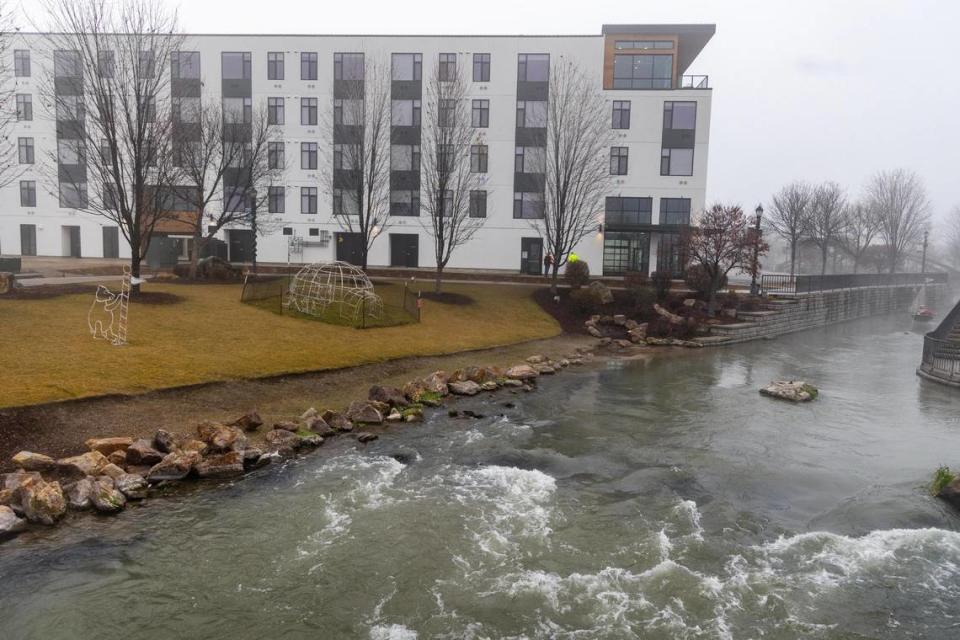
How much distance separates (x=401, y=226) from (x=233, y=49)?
1795 cm

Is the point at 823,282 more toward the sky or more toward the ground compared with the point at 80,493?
more toward the sky

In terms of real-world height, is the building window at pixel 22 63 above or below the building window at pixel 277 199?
above

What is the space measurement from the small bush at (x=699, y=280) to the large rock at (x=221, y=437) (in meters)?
29.2

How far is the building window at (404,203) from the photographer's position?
1818 inches

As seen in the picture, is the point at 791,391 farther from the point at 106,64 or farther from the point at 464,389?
the point at 106,64

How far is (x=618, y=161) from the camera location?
147 feet

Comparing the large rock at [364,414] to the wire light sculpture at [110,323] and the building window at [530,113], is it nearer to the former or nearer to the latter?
the wire light sculpture at [110,323]

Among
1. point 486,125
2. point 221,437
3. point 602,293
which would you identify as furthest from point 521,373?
point 486,125

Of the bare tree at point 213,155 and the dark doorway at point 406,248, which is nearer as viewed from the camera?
the bare tree at point 213,155

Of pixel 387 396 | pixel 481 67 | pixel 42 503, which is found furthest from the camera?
pixel 481 67

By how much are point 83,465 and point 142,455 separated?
980mm

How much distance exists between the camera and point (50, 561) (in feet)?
27.1

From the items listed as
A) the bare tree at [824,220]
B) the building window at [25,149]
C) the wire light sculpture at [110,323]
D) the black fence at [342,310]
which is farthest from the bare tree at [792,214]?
the building window at [25,149]

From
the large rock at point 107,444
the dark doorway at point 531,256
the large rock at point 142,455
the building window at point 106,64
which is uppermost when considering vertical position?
the building window at point 106,64
